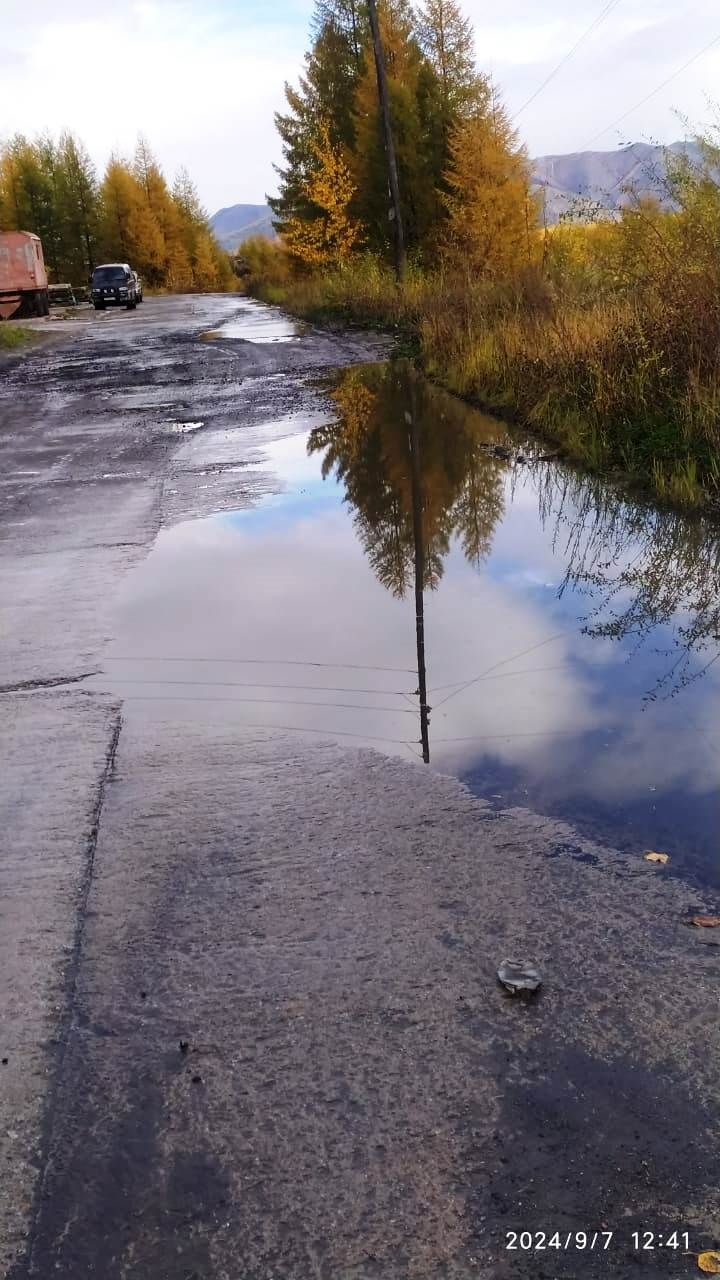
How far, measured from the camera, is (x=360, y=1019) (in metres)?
2.52

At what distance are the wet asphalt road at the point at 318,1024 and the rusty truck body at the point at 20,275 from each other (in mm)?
39832

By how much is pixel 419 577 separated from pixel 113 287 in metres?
44.3

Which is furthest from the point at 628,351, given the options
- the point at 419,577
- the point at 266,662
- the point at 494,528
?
the point at 266,662

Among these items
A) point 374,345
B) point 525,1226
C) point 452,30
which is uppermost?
point 452,30

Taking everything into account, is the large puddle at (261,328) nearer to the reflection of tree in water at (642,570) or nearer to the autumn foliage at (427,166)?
the autumn foliage at (427,166)

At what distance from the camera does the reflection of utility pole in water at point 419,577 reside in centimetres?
424

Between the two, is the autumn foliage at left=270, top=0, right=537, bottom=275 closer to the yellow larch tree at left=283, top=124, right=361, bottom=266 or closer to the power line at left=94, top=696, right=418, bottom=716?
the yellow larch tree at left=283, top=124, right=361, bottom=266

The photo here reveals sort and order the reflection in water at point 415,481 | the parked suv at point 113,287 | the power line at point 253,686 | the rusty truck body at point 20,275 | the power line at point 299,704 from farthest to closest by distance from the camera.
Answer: the parked suv at point 113,287
the rusty truck body at point 20,275
the reflection in water at point 415,481
the power line at point 253,686
the power line at point 299,704

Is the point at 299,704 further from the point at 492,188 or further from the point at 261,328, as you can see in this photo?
the point at 492,188

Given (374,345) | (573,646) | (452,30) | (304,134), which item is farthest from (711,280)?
(304,134)

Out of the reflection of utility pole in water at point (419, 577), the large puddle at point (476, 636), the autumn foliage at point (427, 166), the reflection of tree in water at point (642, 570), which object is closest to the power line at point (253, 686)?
the large puddle at point (476, 636)

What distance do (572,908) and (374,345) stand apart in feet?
59.2

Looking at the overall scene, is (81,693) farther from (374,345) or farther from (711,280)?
(374,345)

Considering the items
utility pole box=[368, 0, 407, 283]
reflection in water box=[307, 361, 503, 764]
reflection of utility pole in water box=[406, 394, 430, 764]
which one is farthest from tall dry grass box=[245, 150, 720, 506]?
utility pole box=[368, 0, 407, 283]
